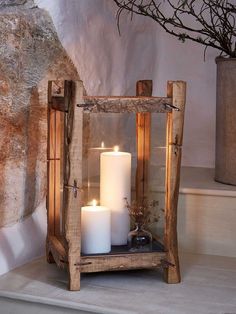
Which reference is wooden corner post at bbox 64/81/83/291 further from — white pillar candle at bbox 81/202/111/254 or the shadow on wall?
the shadow on wall

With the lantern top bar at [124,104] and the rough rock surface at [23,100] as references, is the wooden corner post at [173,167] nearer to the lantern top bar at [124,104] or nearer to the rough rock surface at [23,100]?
the lantern top bar at [124,104]

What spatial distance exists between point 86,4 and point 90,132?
1.37 ft

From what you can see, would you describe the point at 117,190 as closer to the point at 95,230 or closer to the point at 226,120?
the point at 95,230

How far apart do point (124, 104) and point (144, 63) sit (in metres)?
0.64

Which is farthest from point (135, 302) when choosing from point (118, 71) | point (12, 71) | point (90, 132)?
point (118, 71)

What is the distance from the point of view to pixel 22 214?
1.13 metres

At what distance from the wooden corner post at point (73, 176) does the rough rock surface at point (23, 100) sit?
0.15 metres

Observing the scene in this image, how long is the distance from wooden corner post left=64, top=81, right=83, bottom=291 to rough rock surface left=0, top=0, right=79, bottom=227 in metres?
0.15

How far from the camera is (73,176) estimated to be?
3.19ft

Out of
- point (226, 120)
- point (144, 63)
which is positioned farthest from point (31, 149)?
point (144, 63)

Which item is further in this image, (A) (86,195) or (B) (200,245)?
(B) (200,245)

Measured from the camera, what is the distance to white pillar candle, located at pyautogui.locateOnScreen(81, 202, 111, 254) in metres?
1.02

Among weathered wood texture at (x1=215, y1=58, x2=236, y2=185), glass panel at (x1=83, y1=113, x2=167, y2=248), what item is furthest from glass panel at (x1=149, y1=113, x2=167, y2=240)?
weathered wood texture at (x1=215, y1=58, x2=236, y2=185)

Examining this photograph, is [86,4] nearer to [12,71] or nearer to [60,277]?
[12,71]
